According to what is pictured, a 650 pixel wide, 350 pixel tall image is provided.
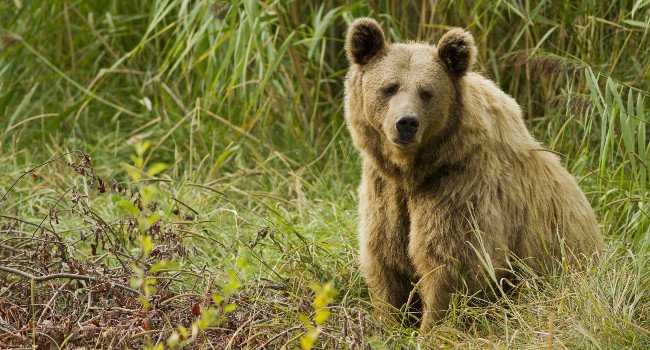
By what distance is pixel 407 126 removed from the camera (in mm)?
4359

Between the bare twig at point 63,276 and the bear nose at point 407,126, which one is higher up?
the bear nose at point 407,126

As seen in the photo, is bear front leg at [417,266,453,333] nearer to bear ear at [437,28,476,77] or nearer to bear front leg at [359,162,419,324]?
bear front leg at [359,162,419,324]

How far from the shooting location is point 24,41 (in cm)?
745

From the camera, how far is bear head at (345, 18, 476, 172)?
4414 millimetres

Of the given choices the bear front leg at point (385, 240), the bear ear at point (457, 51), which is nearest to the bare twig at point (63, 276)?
the bear front leg at point (385, 240)

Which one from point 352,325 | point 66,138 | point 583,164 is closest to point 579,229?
point 583,164

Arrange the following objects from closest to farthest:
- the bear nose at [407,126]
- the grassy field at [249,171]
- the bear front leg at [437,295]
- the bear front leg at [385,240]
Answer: the grassy field at [249,171], the bear nose at [407,126], the bear front leg at [437,295], the bear front leg at [385,240]

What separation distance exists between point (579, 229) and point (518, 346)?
1053 millimetres

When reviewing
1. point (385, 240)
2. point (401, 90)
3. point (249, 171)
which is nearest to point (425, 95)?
point (401, 90)

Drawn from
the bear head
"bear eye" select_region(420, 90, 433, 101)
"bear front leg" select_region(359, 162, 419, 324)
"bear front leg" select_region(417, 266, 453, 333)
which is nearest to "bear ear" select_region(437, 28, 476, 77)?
the bear head

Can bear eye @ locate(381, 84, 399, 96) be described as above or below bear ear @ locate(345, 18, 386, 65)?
below

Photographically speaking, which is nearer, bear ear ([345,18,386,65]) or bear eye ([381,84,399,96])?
bear eye ([381,84,399,96])

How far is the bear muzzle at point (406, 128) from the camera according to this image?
4344 mm

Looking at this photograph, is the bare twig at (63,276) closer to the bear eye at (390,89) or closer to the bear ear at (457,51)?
the bear eye at (390,89)
